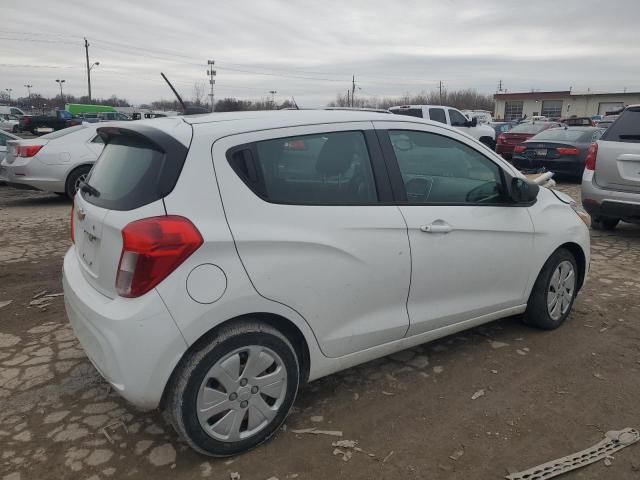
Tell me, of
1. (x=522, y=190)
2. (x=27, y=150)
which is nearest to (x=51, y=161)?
(x=27, y=150)

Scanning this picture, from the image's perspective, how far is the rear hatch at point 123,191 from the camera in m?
2.37

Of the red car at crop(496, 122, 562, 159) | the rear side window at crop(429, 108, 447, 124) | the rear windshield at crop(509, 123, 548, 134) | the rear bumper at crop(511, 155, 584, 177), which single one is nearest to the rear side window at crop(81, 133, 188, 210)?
the rear bumper at crop(511, 155, 584, 177)

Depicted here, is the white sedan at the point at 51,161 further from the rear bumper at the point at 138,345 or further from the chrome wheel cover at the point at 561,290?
the chrome wheel cover at the point at 561,290

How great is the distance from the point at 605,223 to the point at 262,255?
695 centimetres

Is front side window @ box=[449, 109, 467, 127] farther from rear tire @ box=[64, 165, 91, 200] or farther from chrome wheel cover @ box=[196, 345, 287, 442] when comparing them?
chrome wheel cover @ box=[196, 345, 287, 442]

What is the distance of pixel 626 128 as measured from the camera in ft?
21.3

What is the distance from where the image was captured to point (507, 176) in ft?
11.7

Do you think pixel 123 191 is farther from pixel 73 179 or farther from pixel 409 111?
pixel 409 111

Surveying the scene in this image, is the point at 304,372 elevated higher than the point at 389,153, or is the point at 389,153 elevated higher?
the point at 389,153

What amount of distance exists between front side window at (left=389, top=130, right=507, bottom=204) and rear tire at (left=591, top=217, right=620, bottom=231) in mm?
5006

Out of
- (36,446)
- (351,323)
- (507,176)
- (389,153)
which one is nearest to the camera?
(36,446)

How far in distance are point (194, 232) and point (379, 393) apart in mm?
1571

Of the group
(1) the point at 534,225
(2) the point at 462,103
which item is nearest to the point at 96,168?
(1) the point at 534,225

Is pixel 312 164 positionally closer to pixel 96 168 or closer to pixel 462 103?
pixel 96 168
